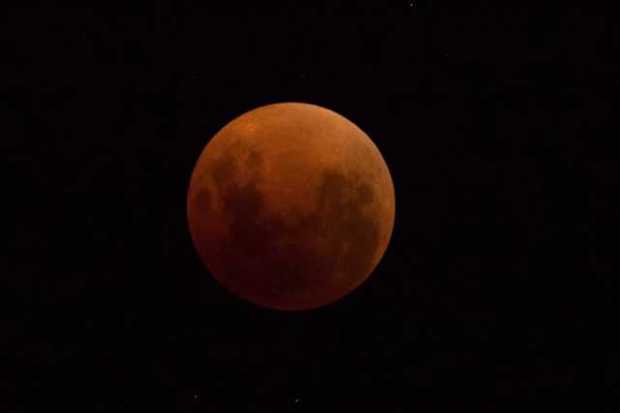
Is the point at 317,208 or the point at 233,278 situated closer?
the point at 317,208

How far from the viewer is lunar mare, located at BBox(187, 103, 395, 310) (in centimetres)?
462

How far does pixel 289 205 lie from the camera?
4594 mm

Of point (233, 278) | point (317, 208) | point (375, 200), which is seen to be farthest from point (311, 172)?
point (233, 278)

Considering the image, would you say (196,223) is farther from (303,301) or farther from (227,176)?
(303,301)

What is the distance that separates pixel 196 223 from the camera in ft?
16.5

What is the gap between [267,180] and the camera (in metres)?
4.62

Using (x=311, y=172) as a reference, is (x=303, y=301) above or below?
below

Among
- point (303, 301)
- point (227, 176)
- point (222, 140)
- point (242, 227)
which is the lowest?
point (303, 301)

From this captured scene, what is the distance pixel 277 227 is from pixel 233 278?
0.59 metres

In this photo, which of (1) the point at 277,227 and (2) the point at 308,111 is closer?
(1) the point at 277,227

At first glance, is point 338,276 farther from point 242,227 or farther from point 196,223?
point 196,223

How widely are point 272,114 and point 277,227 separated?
864mm

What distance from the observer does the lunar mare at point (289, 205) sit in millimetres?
4617

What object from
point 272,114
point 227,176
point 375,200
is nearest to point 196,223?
point 227,176
